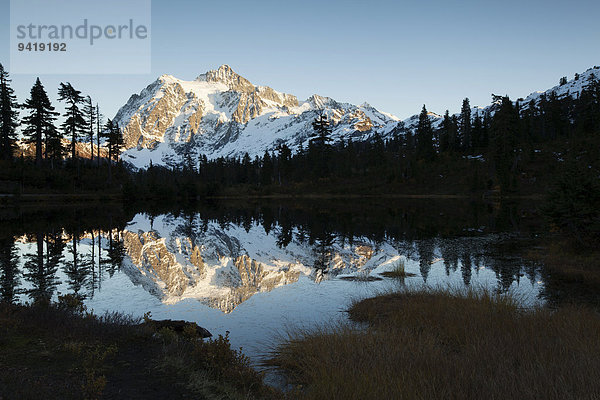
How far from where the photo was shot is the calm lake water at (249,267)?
12625 mm

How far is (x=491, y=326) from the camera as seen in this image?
8414 millimetres

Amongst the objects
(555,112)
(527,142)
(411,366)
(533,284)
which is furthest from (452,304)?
(555,112)

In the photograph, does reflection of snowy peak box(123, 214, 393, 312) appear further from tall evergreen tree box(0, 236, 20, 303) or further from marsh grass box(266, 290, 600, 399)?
marsh grass box(266, 290, 600, 399)

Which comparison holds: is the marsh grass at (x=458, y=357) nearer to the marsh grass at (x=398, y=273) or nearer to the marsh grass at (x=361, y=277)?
the marsh grass at (x=361, y=277)

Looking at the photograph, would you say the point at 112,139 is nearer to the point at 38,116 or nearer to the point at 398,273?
the point at 38,116

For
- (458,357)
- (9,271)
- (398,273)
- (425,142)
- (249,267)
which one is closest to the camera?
(458,357)

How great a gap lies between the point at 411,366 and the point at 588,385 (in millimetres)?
2398

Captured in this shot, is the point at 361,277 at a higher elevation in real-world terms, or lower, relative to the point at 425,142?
lower

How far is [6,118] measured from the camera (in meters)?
61.7

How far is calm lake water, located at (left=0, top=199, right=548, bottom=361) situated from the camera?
12625mm

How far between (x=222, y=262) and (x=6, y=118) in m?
62.1

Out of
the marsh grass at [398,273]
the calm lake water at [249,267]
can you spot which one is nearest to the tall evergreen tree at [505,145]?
the calm lake water at [249,267]

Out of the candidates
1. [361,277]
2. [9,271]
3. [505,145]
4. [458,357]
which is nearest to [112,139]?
[9,271]

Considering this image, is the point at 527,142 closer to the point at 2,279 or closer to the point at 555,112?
the point at 555,112
